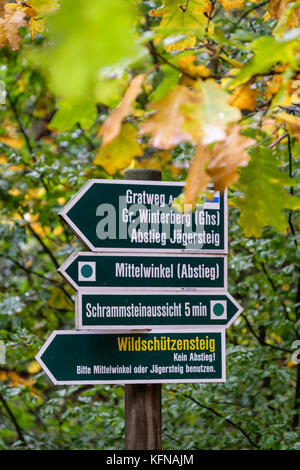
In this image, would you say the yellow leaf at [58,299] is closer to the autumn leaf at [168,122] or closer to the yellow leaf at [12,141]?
the yellow leaf at [12,141]

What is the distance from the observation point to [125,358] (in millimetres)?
1962

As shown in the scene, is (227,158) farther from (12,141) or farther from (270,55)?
(12,141)

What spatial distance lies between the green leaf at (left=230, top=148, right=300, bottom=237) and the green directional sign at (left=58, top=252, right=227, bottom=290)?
79 cm

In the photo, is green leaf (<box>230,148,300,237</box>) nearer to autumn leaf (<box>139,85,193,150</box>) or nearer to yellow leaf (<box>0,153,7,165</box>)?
autumn leaf (<box>139,85,193,150</box>)

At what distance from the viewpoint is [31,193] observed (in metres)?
4.27

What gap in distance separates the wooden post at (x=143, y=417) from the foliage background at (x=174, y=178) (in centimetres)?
70

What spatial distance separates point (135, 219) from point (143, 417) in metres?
0.64

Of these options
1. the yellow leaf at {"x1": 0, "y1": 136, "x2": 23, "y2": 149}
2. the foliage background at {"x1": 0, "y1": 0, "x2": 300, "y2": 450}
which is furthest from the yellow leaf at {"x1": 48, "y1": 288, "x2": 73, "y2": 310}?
the yellow leaf at {"x1": 0, "y1": 136, "x2": 23, "y2": 149}

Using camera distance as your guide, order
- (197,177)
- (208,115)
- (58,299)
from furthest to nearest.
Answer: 1. (58,299)
2. (197,177)
3. (208,115)

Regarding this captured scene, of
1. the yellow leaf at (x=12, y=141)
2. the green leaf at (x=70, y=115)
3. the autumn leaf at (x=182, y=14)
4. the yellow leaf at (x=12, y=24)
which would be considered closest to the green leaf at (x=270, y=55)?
the green leaf at (x=70, y=115)

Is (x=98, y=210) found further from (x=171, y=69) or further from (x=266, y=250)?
(x=266, y=250)

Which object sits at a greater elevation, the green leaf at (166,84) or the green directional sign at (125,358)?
the green leaf at (166,84)

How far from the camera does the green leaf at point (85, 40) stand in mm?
649

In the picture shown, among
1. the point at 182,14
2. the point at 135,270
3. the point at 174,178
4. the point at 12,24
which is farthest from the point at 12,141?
the point at 182,14
